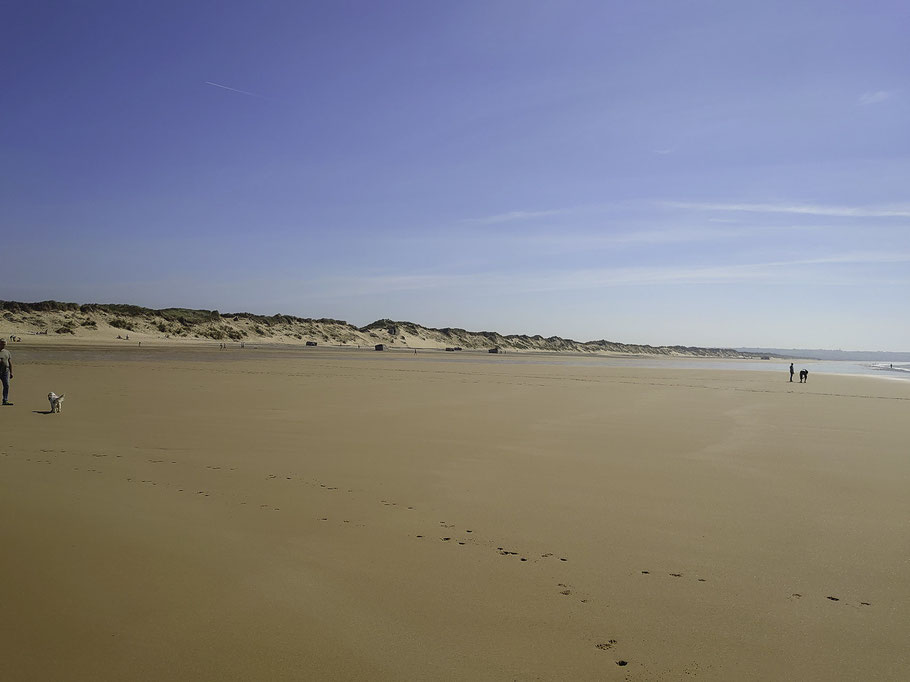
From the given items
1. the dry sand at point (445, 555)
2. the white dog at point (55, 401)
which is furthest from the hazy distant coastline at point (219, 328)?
the dry sand at point (445, 555)

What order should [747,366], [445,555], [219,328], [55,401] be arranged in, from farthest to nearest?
[219,328] < [747,366] < [55,401] < [445,555]

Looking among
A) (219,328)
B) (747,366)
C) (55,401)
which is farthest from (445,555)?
(219,328)

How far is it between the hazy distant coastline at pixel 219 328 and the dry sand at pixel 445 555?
58.8 metres

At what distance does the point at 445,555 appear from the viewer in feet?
14.9

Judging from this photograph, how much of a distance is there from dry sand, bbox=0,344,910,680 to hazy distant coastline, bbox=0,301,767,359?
193 feet

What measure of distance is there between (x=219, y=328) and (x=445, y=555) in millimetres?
77754

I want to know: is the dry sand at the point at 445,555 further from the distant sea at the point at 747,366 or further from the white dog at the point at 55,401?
the distant sea at the point at 747,366

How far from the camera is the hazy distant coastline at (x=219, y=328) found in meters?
57.8

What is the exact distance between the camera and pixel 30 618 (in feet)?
11.0

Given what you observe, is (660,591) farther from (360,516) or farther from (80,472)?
(80,472)

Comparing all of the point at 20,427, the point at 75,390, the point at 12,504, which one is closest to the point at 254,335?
the point at 75,390

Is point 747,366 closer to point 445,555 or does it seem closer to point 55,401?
point 55,401

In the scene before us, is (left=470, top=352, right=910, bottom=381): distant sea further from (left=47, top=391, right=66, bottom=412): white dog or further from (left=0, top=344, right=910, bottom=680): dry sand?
(left=47, top=391, right=66, bottom=412): white dog

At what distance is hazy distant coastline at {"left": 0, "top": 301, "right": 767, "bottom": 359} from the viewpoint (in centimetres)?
5778
